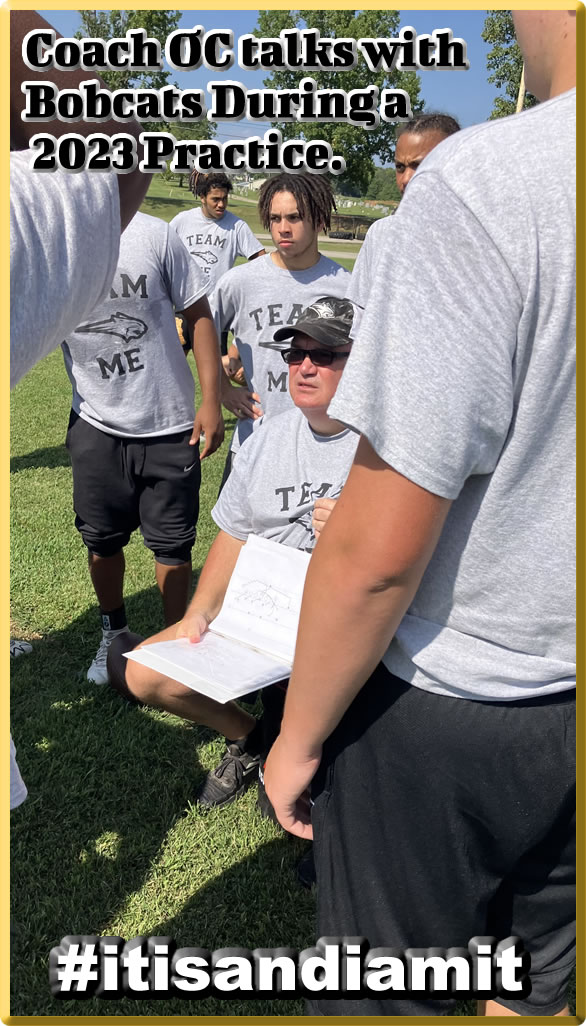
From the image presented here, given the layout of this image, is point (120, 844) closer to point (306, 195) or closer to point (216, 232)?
point (306, 195)

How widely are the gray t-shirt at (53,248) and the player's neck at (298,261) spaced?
2814 mm

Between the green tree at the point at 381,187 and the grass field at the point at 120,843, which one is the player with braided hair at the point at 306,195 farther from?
the green tree at the point at 381,187

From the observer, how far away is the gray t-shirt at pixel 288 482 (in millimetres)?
2441

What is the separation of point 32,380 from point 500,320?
9528mm

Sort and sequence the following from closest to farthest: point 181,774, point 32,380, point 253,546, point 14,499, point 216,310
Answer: point 253,546, point 181,774, point 216,310, point 14,499, point 32,380

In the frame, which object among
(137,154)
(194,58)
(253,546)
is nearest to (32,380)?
(194,58)

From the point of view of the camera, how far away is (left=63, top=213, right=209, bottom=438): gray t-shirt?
330 centimetres

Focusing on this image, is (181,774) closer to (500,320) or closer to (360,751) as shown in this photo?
(360,751)

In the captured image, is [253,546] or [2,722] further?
[253,546]

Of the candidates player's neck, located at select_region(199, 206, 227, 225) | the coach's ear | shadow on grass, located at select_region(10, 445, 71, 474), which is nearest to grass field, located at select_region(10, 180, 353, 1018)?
the coach's ear

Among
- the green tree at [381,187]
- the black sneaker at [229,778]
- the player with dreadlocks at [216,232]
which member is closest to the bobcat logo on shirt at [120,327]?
the black sneaker at [229,778]

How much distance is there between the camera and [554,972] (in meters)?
1.30

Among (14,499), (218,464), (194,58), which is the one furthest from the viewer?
(218,464)

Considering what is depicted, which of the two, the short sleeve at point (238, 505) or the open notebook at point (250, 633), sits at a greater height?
the short sleeve at point (238, 505)
